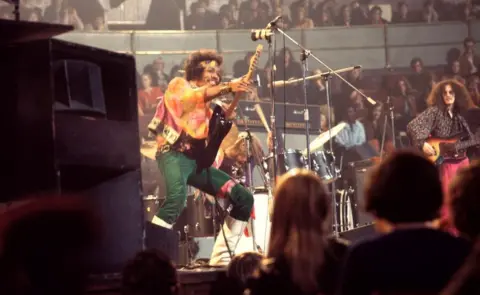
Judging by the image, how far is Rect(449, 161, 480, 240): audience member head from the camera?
3.21 metres

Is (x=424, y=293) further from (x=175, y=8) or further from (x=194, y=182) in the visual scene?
(x=175, y=8)

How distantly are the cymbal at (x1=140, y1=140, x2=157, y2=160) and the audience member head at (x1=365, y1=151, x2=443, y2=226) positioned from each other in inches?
427

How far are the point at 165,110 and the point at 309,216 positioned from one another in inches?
241

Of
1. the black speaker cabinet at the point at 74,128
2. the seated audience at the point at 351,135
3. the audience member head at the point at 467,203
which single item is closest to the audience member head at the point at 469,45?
the seated audience at the point at 351,135

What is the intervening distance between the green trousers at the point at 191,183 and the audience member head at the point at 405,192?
6.20 metres

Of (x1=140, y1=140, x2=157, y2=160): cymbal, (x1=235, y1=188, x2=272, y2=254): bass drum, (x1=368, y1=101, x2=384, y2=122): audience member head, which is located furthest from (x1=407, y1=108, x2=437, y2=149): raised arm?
(x1=140, y1=140, x2=157, y2=160): cymbal

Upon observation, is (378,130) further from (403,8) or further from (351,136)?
(403,8)

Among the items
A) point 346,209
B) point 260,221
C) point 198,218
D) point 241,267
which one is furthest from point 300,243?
point 346,209

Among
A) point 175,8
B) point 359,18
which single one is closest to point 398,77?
point 359,18

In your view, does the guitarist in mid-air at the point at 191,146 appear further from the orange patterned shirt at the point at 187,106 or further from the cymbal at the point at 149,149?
the cymbal at the point at 149,149

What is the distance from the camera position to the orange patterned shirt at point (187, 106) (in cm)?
952

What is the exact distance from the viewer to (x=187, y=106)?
9.53 m

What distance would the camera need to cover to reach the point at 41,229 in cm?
287

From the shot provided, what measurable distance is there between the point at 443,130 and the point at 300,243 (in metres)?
7.90
